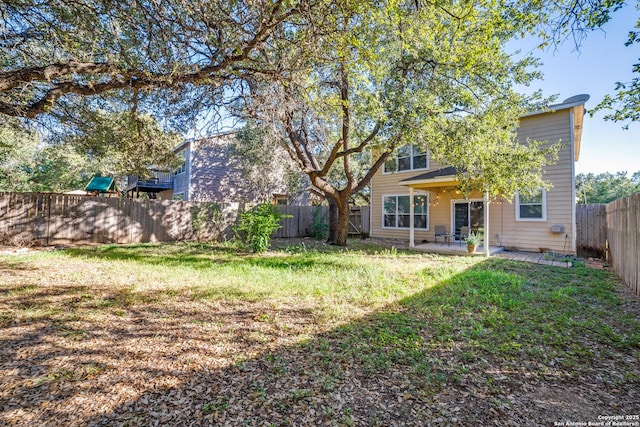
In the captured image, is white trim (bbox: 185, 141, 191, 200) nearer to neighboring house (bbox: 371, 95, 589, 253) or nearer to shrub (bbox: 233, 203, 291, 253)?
shrub (bbox: 233, 203, 291, 253)

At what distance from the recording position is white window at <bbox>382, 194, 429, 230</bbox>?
536 inches

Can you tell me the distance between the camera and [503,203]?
36.9ft

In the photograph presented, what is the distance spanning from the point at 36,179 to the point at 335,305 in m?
26.7

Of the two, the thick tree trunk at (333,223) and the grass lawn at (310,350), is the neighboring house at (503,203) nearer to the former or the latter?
the thick tree trunk at (333,223)

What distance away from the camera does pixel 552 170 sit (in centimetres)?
Result: 1000

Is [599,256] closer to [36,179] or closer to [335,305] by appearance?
[335,305]

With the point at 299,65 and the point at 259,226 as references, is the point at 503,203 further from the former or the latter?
the point at 299,65

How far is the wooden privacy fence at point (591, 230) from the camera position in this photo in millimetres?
9883

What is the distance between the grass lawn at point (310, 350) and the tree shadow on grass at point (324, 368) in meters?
0.02

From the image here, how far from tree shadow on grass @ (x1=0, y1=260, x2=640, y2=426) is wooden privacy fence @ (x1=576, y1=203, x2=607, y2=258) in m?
7.28

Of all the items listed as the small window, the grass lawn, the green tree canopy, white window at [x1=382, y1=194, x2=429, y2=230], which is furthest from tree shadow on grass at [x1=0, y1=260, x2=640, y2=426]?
the small window

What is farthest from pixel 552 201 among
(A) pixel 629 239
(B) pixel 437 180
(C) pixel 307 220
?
(C) pixel 307 220

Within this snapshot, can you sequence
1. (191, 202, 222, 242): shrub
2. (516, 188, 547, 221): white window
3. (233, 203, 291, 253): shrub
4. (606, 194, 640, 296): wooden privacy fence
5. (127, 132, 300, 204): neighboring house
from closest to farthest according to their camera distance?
1. (606, 194, 640, 296): wooden privacy fence
2. (233, 203, 291, 253): shrub
3. (516, 188, 547, 221): white window
4. (191, 202, 222, 242): shrub
5. (127, 132, 300, 204): neighboring house

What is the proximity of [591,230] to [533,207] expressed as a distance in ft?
6.28
